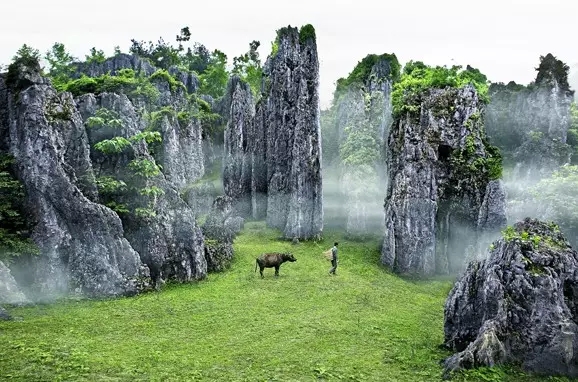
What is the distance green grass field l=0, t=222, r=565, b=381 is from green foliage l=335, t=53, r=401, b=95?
35.6m

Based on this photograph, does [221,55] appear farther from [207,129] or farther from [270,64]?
[270,64]

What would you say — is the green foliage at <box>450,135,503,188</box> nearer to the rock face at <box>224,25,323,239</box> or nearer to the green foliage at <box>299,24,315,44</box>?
the rock face at <box>224,25,323,239</box>

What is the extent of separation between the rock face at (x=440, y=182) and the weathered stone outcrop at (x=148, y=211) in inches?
549

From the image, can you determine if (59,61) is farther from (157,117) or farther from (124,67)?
(157,117)

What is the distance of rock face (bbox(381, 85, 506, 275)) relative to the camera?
1238 inches

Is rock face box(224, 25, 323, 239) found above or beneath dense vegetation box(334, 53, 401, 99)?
beneath

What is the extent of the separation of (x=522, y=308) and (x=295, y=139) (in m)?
29.3

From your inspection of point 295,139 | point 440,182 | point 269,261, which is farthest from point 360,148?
point 269,261

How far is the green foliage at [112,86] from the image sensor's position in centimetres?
3306

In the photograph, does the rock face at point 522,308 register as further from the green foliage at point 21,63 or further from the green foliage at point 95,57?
the green foliage at point 95,57

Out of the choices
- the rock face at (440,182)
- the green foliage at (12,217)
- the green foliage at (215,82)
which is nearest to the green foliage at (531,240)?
the rock face at (440,182)

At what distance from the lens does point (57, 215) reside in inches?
862

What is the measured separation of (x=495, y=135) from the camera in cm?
5934

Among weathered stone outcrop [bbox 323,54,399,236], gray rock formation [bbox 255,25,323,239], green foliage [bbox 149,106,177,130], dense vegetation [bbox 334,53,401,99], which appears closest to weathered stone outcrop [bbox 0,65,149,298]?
gray rock formation [bbox 255,25,323,239]
